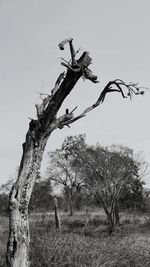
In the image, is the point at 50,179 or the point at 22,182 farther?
the point at 50,179

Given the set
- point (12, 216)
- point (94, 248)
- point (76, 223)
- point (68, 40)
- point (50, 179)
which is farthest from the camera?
point (50, 179)

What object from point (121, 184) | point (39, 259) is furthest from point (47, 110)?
point (121, 184)

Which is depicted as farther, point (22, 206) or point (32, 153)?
point (32, 153)

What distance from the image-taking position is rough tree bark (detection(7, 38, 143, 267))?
5.91m

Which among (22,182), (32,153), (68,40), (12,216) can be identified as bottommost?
(12,216)

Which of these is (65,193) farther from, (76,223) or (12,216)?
(12,216)

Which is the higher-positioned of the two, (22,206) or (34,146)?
(34,146)

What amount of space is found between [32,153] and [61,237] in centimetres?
300

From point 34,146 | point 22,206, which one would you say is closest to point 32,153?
point 34,146

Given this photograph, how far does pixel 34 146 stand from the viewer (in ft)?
21.8

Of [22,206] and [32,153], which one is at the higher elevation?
[32,153]

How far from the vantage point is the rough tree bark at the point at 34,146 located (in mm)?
5914

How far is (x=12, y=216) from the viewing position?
605 cm

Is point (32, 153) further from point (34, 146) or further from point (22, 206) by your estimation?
point (22, 206)
